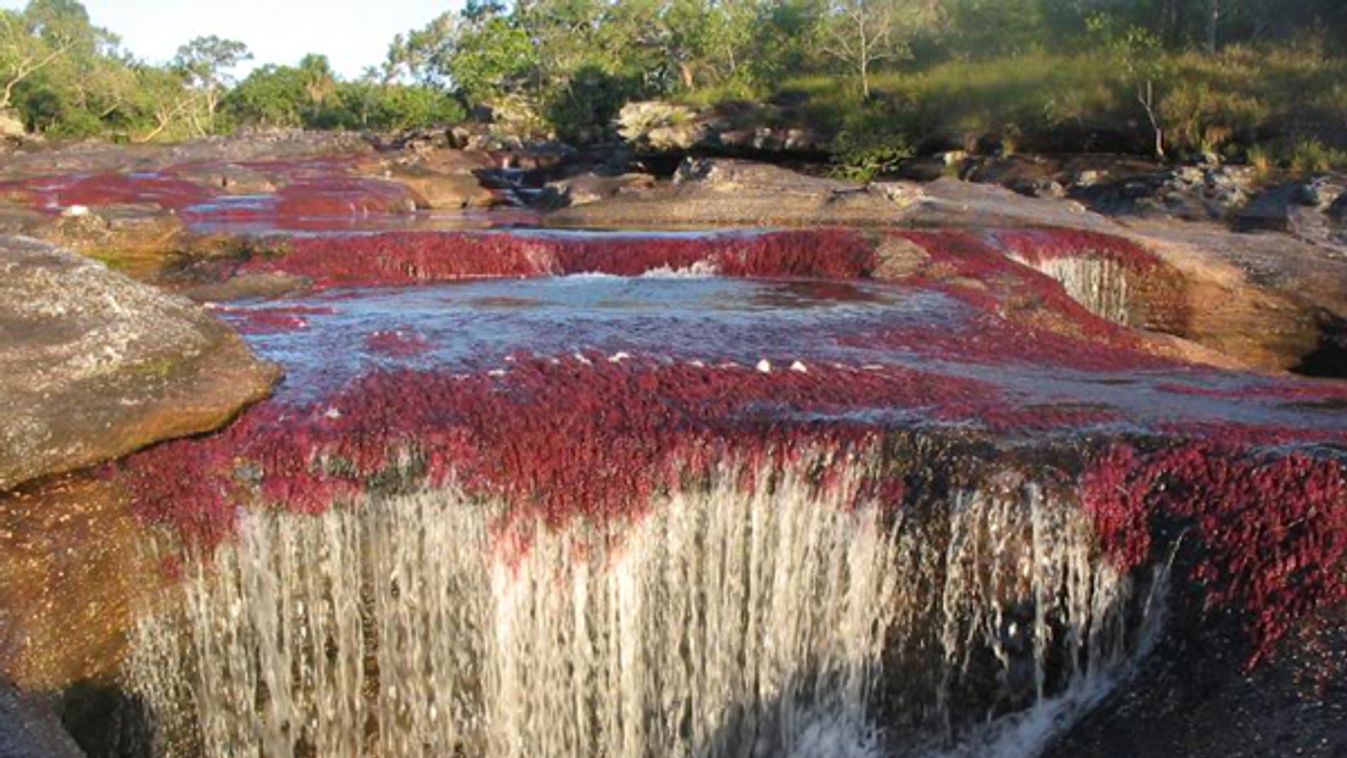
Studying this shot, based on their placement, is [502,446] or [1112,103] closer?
[502,446]

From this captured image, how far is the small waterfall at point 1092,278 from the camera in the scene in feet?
58.5

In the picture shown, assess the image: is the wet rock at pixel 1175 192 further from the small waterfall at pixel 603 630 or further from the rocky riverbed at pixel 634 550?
the small waterfall at pixel 603 630

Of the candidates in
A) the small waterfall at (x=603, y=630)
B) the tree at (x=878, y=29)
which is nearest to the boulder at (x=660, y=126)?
the tree at (x=878, y=29)

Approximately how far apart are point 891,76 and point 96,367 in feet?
142

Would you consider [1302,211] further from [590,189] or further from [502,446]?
[502,446]

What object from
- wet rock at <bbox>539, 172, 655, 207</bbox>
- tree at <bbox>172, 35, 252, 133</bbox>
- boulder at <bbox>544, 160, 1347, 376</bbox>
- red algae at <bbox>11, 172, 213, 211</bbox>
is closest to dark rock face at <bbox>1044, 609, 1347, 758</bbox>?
boulder at <bbox>544, 160, 1347, 376</bbox>

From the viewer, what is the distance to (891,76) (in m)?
46.6

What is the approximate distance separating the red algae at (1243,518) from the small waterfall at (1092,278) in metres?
12.0

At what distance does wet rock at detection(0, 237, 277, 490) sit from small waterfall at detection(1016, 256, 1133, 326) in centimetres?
1330

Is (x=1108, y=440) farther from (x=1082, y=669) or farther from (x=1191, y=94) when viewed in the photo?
(x=1191, y=94)

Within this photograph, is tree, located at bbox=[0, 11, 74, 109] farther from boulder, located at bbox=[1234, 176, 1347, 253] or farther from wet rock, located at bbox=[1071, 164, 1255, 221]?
boulder, located at bbox=[1234, 176, 1347, 253]

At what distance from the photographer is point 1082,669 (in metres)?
5.99

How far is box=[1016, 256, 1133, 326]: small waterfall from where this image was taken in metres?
17.8

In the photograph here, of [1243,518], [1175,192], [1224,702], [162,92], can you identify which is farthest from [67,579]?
[162,92]
